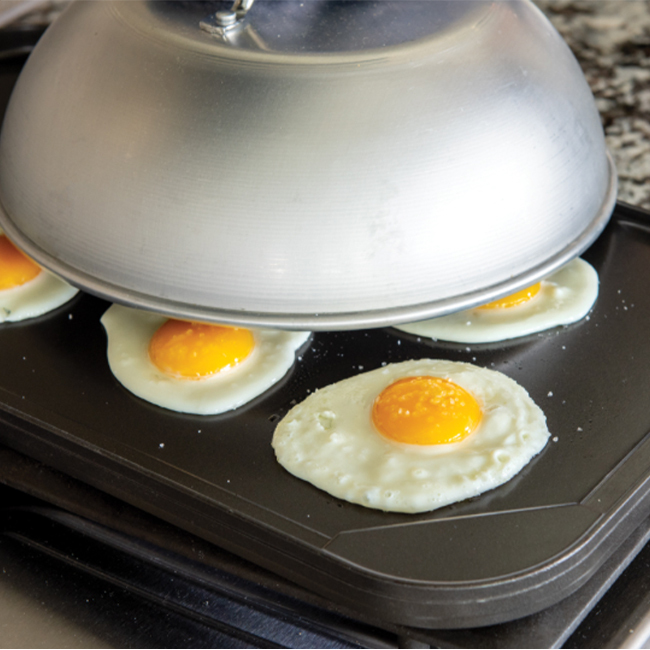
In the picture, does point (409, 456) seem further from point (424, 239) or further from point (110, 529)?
point (110, 529)

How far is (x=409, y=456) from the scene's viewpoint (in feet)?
3.89

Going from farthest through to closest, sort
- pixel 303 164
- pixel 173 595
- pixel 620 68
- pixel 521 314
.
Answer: pixel 620 68, pixel 521 314, pixel 173 595, pixel 303 164

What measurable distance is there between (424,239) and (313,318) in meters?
0.20

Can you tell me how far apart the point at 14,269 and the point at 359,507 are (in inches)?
34.4

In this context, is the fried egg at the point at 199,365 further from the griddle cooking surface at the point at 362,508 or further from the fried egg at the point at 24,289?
the fried egg at the point at 24,289

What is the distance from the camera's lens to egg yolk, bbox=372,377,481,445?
1190 mm

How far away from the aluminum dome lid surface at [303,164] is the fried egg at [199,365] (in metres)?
0.20

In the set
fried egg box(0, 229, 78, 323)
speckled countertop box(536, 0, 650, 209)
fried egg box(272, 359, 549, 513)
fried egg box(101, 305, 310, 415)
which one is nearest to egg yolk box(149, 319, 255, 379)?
fried egg box(101, 305, 310, 415)

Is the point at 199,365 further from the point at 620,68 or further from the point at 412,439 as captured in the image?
the point at 620,68

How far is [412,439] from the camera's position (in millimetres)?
1192

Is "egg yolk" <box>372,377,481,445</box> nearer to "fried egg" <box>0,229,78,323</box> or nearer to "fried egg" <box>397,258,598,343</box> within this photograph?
"fried egg" <box>397,258,598,343</box>

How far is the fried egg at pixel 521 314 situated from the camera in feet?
4.77

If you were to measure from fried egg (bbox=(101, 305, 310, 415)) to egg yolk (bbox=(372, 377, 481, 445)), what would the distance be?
0.24 meters

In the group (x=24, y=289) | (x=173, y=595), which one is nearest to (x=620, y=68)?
(x=24, y=289)
